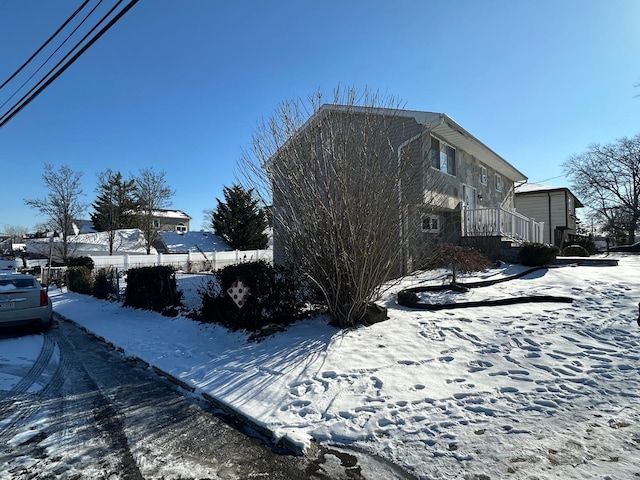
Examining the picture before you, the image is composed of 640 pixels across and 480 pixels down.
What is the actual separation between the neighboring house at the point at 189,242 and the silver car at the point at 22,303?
31977 millimetres

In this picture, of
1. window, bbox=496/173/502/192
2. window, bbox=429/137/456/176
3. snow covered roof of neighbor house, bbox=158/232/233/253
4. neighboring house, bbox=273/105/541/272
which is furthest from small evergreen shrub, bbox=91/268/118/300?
snow covered roof of neighbor house, bbox=158/232/233/253

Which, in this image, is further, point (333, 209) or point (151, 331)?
point (151, 331)

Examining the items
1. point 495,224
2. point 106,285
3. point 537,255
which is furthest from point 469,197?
point 106,285

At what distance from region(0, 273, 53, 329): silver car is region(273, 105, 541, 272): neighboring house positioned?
19.0ft

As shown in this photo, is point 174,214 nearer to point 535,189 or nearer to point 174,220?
point 174,220

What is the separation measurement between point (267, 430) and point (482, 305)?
5937 mm

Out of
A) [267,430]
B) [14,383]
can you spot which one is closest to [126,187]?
[14,383]

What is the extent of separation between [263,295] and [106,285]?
36.9 ft

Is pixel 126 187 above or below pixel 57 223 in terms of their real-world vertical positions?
above

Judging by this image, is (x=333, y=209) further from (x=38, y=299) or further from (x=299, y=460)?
(x=38, y=299)

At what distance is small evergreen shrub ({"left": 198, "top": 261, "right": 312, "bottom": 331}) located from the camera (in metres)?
7.59

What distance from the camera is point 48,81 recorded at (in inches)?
273

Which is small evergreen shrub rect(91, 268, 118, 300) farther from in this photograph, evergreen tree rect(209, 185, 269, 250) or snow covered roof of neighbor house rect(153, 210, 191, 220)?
snow covered roof of neighbor house rect(153, 210, 191, 220)

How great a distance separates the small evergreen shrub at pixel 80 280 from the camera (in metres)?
18.2
